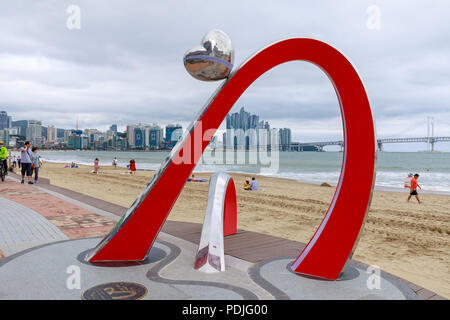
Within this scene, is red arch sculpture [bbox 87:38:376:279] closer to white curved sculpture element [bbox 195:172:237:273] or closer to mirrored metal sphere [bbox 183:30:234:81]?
mirrored metal sphere [bbox 183:30:234:81]

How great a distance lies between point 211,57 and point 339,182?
2544 millimetres

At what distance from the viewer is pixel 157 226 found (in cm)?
504

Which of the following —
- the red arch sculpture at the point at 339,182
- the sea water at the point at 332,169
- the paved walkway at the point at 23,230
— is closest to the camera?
the red arch sculpture at the point at 339,182

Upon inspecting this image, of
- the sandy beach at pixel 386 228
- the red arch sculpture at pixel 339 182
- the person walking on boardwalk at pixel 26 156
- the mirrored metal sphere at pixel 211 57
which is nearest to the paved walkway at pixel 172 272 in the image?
the red arch sculpture at pixel 339 182

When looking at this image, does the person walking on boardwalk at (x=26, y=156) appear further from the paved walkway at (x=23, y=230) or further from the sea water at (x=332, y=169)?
the sea water at (x=332, y=169)

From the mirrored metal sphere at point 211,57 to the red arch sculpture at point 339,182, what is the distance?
253 mm

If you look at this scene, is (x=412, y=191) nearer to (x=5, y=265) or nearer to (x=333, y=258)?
(x=333, y=258)

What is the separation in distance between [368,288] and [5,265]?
16.2 ft

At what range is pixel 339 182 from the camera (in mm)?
4703

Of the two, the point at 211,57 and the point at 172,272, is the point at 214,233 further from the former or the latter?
the point at 211,57

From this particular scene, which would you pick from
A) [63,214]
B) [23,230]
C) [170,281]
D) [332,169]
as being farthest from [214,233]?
[332,169]

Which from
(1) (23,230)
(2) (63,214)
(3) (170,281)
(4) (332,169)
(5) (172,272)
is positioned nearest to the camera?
(3) (170,281)

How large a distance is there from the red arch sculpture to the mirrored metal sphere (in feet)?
0.83

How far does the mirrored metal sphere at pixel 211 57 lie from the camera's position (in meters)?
4.60
